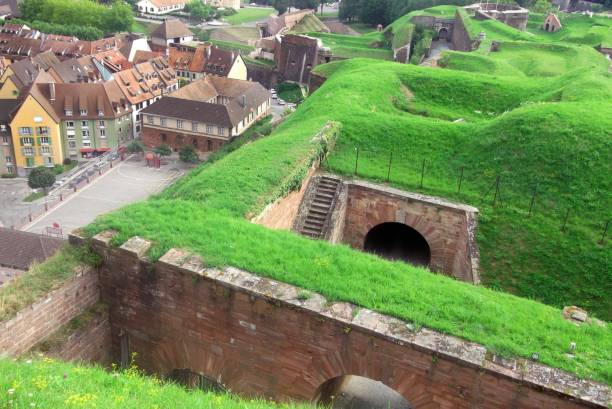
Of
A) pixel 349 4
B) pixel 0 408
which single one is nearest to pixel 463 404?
pixel 0 408

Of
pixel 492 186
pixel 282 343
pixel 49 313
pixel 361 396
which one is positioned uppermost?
pixel 492 186

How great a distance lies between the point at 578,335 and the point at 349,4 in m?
93.0

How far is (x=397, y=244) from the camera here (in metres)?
19.5

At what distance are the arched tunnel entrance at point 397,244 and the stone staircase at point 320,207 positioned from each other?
2140mm

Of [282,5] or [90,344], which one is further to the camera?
[282,5]

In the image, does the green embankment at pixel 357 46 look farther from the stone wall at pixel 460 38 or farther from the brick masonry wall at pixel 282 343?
the brick masonry wall at pixel 282 343

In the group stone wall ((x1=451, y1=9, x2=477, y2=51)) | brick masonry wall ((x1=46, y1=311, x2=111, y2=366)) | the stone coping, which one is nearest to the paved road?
the stone coping

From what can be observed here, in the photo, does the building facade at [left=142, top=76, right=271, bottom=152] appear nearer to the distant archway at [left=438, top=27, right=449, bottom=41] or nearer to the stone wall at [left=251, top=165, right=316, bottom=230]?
the distant archway at [left=438, top=27, right=449, bottom=41]

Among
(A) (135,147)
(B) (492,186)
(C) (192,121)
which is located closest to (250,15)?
(C) (192,121)

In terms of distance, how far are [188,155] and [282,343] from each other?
131 ft

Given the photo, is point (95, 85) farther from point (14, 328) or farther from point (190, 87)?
point (14, 328)

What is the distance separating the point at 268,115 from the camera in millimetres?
58094

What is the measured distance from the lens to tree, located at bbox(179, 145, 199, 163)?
48250 millimetres

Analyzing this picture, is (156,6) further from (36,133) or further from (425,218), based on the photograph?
(425,218)
